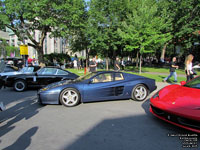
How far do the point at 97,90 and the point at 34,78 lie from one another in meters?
4.32

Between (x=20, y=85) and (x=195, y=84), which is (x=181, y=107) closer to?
(x=195, y=84)

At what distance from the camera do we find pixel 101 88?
17.5ft

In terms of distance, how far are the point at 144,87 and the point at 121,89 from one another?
3.32 ft

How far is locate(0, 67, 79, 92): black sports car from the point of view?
800 centimetres

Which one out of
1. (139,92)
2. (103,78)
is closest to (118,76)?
(103,78)

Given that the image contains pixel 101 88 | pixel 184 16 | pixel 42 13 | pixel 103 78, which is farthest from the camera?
pixel 184 16

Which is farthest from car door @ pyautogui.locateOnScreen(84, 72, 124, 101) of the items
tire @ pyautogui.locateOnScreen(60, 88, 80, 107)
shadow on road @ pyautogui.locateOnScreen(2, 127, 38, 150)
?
shadow on road @ pyautogui.locateOnScreen(2, 127, 38, 150)

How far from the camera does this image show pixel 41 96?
5.12 m

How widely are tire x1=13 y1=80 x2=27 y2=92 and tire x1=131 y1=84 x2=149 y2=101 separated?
5.56m

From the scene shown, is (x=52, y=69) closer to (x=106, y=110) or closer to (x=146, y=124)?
(x=106, y=110)

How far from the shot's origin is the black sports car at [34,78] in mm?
8000

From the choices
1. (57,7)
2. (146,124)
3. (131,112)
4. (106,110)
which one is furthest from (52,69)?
(57,7)

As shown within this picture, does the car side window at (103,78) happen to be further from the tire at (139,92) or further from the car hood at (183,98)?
the car hood at (183,98)

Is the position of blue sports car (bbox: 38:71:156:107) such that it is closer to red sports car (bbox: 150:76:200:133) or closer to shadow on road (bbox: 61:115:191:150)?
shadow on road (bbox: 61:115:191:150)
